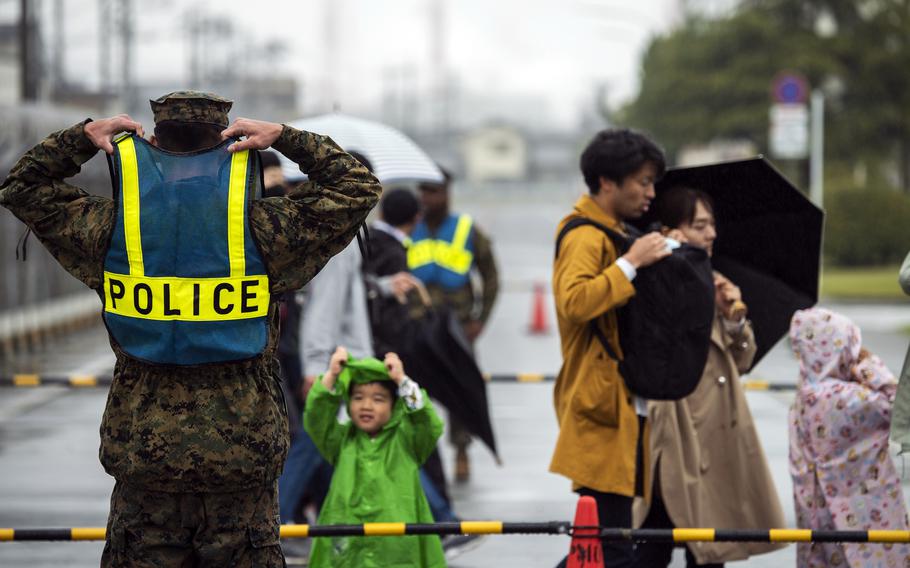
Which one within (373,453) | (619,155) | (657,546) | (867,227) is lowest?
(867,227)

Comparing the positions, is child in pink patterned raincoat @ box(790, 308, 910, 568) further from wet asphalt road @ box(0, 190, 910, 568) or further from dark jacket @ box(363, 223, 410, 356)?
dark jacket @ box(363, 223, 410, 356)

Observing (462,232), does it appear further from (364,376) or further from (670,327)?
(670,327)

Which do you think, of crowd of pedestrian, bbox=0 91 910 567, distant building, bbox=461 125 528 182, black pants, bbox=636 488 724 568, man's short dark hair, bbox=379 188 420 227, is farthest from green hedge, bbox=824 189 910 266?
distant building, bbox=461 125 528 182

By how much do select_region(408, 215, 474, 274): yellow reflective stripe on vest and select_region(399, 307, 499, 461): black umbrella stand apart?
1.26 m

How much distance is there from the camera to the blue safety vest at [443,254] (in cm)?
930

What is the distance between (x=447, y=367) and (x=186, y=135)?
158 inches

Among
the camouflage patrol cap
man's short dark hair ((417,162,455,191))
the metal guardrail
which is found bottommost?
the metal guardrail

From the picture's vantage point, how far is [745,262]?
625cm

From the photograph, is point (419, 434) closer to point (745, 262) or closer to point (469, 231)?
point (745, 262)

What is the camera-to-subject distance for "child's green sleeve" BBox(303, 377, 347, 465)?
18.8ft

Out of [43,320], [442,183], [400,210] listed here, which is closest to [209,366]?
[400,210]

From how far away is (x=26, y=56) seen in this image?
25312 millimetres

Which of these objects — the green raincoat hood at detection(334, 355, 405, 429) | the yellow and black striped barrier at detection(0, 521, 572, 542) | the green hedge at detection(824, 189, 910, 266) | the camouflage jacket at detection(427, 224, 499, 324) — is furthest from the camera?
the green hedge at detection(824, 189, 910, 266)

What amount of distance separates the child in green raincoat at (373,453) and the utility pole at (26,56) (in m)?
20.0
